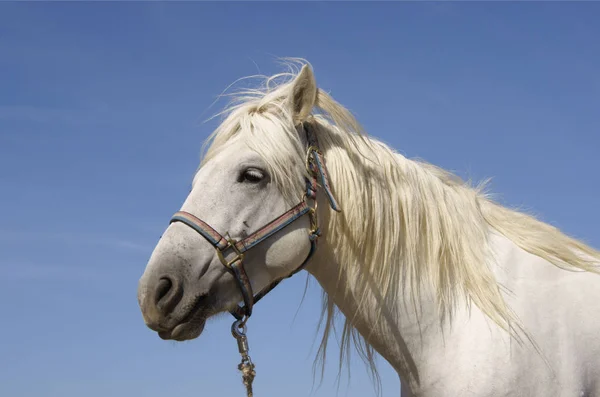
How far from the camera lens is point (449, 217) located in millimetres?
4422

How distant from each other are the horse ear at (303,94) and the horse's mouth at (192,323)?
4.39 feet

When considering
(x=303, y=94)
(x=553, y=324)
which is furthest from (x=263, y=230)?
(x=553, y=324)

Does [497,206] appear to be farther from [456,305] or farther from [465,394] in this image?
[465,394]

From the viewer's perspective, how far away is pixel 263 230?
13.2 feet

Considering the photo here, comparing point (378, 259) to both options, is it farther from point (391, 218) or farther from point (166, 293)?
point (166, 293)

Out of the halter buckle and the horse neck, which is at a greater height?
the halter buckle

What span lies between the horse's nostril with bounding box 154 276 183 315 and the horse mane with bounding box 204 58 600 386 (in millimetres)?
888

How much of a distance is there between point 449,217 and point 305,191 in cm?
101

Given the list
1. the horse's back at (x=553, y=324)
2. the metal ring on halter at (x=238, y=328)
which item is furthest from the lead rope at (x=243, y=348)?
the horse's back at (x=553, y=324)

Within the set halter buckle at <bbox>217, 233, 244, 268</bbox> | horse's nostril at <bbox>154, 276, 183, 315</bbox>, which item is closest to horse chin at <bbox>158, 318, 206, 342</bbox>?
horse's nostril at <bbox>154, 276, 183, 315</bbox>

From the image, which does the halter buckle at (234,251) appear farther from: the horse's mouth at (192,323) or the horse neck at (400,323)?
the horse neck at (400,323)

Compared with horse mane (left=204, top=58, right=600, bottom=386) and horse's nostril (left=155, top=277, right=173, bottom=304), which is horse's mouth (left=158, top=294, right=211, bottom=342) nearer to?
horse's nostril (left=155, top=277, right=173, bottom=304)

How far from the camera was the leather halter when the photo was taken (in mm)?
3879

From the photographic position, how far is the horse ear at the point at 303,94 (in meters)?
4.30
